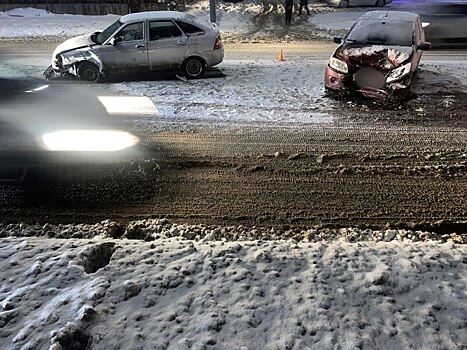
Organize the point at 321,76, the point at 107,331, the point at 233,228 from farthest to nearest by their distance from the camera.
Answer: the point at 321,76 < the point at 233,228 < the point at 107,331

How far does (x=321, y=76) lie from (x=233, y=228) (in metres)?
7.56

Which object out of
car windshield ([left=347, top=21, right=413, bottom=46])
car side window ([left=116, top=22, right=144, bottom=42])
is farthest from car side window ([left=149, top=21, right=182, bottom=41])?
car windshield ([left=347, top=21, right=413, bottom=46])

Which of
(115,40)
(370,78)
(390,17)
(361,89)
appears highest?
(390,17)

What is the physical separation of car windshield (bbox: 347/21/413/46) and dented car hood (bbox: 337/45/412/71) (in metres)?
0.38

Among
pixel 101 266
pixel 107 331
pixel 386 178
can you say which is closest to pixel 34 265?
pixel 101 266

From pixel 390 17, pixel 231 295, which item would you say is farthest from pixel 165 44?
pixel 231 295

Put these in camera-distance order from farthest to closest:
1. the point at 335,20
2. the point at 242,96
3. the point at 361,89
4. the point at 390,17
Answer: the point at 335,20 → the point at 390,17 → the point at 242,96 → the point at 361,89

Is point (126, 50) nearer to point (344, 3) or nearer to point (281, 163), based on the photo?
point (281, 163)

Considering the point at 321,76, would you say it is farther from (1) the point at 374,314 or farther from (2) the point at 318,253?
(1) the point at 374,314

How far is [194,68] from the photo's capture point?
12.0 m

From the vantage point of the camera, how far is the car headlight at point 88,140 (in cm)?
762

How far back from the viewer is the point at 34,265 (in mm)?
4785

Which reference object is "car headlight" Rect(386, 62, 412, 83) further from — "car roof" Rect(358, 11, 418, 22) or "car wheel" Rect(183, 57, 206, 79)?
"car wheel" Rect(183, 57, 206, 79)

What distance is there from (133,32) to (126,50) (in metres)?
0.50
